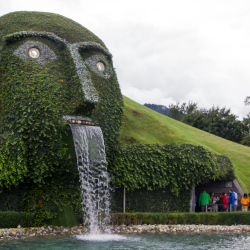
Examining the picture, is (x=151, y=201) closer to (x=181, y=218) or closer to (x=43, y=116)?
(x=181, y=218)

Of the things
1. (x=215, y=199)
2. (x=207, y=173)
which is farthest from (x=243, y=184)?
(x=207, y=173)

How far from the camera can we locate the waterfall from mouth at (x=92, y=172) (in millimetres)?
10961

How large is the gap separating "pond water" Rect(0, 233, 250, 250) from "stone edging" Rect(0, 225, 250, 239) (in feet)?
1.99

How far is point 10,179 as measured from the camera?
34.7 feet

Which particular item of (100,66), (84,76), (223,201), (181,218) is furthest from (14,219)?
(223,201)

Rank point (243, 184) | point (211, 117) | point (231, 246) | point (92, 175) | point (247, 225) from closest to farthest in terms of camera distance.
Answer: point (231, 246) → point (92, 175) → point (247, 225) → point (243, 184) → point (211, 117)

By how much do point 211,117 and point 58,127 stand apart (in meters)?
42.1

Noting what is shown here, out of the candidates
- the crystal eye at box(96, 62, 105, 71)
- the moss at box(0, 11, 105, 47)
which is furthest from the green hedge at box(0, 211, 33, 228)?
the moss at box(0, 11, 105, 47)

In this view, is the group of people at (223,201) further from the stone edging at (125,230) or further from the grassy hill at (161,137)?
the stone edging at (125,230)

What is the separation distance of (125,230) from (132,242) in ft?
6.81

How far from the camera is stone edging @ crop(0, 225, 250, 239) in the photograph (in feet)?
33.5

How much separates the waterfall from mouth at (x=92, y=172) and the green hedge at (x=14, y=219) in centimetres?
186

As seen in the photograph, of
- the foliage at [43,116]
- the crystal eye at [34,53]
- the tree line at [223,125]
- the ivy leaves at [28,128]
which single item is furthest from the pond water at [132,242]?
the tree line at [223,125]

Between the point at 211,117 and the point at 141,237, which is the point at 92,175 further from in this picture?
the point at 211,117
